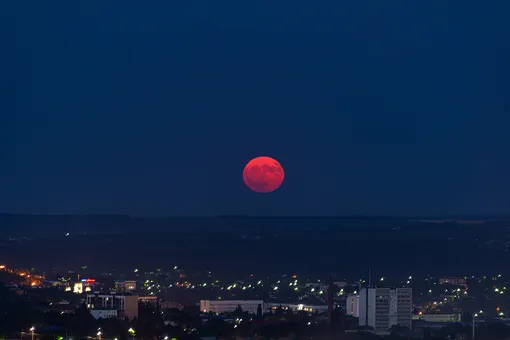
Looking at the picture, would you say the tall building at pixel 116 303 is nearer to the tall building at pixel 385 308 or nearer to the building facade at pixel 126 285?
the tall building at pixel 385 308

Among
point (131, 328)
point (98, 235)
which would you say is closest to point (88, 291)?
point (131, 328)

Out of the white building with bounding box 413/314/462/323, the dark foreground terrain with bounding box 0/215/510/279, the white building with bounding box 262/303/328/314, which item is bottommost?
the white building with bounding box 413/314/462/323

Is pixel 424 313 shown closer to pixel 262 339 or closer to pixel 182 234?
pixel 262 339

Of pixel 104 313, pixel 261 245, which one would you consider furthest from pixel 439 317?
pixel 261 245

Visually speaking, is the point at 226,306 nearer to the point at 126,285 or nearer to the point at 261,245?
the point at 126,285

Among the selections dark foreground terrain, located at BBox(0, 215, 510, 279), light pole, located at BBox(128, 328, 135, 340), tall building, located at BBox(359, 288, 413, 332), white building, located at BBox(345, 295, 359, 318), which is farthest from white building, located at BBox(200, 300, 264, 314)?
dark foreground terrain, located at BBox(0, 215, 510, 279)

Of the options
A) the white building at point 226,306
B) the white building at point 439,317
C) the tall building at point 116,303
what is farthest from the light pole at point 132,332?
the white building at point 439,317

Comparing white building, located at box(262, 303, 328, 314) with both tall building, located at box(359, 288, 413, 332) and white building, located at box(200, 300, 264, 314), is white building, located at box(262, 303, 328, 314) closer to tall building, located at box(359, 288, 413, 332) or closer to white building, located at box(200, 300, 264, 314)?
white building, located at box(200, 300, 264, 314)
